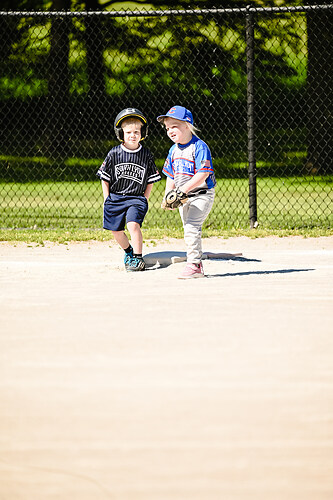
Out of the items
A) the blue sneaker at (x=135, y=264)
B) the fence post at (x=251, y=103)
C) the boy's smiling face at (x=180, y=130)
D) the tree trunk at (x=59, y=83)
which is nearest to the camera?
the boy's smiling face at (x=180, y=130)

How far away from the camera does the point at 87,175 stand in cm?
1642

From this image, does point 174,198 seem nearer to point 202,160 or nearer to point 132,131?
point 202,160

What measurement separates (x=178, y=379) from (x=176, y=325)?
3.20 feet

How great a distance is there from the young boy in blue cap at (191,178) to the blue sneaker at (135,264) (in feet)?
1.60

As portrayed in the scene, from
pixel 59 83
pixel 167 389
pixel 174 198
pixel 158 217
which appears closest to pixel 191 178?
pixel 174 198

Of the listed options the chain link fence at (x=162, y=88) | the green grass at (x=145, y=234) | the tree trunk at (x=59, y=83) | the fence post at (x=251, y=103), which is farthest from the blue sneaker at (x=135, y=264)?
the tree trunk at (x=59, y=83)

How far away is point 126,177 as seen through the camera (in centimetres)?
688

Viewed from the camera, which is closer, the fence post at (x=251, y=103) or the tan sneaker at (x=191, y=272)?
the tan sneaker at (x=191, y=272)

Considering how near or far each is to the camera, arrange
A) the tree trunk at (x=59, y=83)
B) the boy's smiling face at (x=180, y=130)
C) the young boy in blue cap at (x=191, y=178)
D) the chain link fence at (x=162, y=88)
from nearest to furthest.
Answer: the young boy in blue cap at (x=191, y=178)
the boy's smiling face at (x=180, y=130)
the chain link fence at (x=162, y=88)
the tree trunk at (x=59, y=83)

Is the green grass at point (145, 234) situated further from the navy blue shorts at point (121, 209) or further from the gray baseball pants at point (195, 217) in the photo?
the gray baseball pants at point (195, 217)

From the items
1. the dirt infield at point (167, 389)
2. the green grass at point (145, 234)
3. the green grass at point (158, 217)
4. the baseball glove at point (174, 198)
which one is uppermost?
the baseball glove at point (174, 198)

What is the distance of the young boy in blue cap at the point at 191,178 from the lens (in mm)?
6254

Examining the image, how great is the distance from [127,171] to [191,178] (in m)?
0.73

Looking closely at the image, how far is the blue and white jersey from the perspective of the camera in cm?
627
